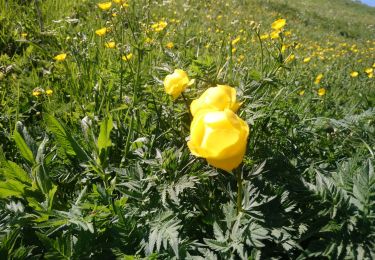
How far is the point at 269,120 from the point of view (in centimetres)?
163

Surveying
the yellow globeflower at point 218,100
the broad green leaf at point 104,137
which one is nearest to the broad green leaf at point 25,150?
the broad green leaf at point 104,137

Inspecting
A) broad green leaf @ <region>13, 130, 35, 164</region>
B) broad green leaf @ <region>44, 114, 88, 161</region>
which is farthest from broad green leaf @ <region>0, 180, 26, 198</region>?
broad green leaf @ <region>44, 114, 88, 161</region>

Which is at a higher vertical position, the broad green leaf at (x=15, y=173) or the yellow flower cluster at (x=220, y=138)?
the yellow flower cluster at (x=220, y=138)

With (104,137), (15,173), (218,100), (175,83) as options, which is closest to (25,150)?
A: (15,173)

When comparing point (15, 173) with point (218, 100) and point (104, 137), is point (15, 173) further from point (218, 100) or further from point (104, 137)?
point (218, 100)

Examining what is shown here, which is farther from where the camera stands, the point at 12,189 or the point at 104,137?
the point at 104,137

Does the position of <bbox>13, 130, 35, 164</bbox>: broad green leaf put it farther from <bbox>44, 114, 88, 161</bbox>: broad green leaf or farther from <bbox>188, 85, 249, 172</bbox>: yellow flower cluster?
<bbox>188, 85, 249, 172</bbox>: yellow flower cluster

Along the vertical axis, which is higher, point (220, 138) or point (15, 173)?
point (220, 138)

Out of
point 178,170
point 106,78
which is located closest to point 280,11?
point 106,78

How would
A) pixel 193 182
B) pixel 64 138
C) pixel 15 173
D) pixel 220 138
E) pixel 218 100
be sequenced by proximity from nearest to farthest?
pixel 220 138 < pixel 218 100 < pixel 193 182 < pixel 15 173 < pixel 64 138

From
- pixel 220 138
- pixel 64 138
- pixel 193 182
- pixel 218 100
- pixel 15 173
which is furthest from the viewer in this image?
pixel 64 138

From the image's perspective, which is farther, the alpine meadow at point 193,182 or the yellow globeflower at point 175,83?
the yellow globeflower at point 175,83

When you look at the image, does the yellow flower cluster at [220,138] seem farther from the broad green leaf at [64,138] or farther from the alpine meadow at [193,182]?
the broad green leaf at [64,138]

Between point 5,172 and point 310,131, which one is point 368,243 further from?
point 5,172
